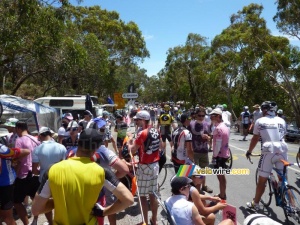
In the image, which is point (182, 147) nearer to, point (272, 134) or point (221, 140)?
point (221, 140)

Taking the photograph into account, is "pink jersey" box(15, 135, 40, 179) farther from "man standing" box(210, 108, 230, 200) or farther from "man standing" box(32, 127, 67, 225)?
"man standing" box(210, 108, 230, 200)

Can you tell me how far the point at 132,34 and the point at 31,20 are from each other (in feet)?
98.0

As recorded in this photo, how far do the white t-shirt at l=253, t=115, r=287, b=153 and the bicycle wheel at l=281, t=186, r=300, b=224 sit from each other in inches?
26.2

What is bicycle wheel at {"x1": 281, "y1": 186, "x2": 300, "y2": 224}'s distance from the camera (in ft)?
16.8

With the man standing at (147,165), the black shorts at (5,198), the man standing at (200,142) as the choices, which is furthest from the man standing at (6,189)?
the man standing at (200,142)

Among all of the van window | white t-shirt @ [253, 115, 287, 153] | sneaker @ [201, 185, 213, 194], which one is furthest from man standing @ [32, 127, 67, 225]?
the van window

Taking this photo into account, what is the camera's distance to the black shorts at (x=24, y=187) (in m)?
5.22

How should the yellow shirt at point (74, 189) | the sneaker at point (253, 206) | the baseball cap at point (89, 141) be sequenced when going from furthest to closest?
the sneaker at point (253, 206)
the baseball cap at point (89, 141)
the yellow shirt at point (74, 189)

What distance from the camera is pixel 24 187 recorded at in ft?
17.6

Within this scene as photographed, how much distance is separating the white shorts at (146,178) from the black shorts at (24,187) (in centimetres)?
171

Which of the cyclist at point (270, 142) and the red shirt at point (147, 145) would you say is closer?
the red shirt at point (147, 145)

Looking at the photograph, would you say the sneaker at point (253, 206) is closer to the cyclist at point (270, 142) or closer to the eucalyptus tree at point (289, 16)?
the cyclist at point (270, 142)

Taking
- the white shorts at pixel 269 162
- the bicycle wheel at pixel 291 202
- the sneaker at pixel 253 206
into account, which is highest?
the white shorts at pixel 269 162

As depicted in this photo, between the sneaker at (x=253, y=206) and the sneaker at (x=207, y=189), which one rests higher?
the sneaker at (x=253, y=206)
